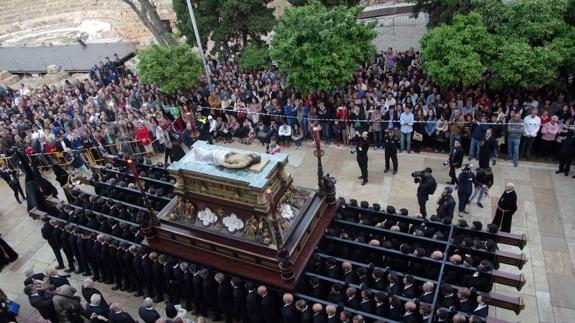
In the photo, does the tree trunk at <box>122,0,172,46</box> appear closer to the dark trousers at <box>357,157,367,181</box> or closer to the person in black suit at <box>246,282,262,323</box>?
the dark trousers at <box>357,157,367,181</box>

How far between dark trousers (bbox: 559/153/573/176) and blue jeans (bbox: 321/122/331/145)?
607 centimetres

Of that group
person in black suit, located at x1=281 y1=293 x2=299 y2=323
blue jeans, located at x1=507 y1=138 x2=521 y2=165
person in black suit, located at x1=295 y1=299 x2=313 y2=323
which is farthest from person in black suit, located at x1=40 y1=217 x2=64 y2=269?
blue jeans, located at x1=507 y1=138 x2=521 y2=165

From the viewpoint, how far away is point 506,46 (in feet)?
39.5

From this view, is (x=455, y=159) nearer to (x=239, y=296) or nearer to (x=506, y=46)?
(x=506, y=46)

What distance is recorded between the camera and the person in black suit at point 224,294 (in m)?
8.65

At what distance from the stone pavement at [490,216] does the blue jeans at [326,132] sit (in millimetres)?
238

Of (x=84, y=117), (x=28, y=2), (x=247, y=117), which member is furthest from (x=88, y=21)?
(x=247, y=117)

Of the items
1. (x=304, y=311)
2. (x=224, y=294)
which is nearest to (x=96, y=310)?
(x=224, y=294)

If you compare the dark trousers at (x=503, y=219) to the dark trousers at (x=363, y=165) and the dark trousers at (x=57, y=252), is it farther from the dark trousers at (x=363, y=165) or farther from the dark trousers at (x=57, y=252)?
the dark trousers at (x=57, y=252)

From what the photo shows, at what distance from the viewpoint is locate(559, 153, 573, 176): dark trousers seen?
11.3 meters

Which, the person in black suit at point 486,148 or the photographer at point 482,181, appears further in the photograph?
the person in black suit at point 486,148

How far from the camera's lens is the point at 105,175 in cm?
1279

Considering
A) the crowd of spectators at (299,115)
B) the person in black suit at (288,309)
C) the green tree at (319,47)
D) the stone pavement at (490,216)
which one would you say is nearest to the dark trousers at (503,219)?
the stone pavement at (490,216)

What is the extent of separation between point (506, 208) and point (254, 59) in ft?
33.5
